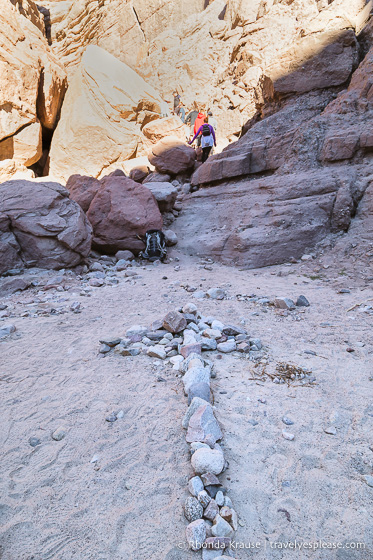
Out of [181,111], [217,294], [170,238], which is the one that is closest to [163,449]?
[217,294]

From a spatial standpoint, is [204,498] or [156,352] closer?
[204,498]

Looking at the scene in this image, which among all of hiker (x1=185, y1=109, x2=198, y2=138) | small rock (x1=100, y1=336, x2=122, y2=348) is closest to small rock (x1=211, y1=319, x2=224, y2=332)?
small rock (x1=100, y1=336, x2=122, y2=348)

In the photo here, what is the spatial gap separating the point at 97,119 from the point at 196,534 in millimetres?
19525

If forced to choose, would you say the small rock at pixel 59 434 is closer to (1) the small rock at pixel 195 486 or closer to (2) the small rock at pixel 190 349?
(1) the small rock at pixel 195 486

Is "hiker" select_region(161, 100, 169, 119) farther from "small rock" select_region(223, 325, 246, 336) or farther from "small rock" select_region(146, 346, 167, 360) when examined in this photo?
"small rock" select_region(146, 346, 167, 360)

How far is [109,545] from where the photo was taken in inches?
47.6

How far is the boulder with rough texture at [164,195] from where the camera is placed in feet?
28.5

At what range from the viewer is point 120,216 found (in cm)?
752

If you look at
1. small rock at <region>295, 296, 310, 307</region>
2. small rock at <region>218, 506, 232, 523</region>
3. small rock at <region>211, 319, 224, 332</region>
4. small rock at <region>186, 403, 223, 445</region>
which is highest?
small rock at <region>218, 506, 232, 523</region>

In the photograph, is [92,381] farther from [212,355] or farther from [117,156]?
[117,156]

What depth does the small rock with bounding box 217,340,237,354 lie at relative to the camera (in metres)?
2.74

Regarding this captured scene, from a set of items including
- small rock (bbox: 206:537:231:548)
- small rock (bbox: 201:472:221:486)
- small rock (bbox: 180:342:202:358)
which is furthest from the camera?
small rock (bbox: 180:342:202:358)

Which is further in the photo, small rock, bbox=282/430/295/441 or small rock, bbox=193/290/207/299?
small rock, bbox=193/290/207/299

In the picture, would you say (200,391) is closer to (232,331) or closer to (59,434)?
(59,434)
